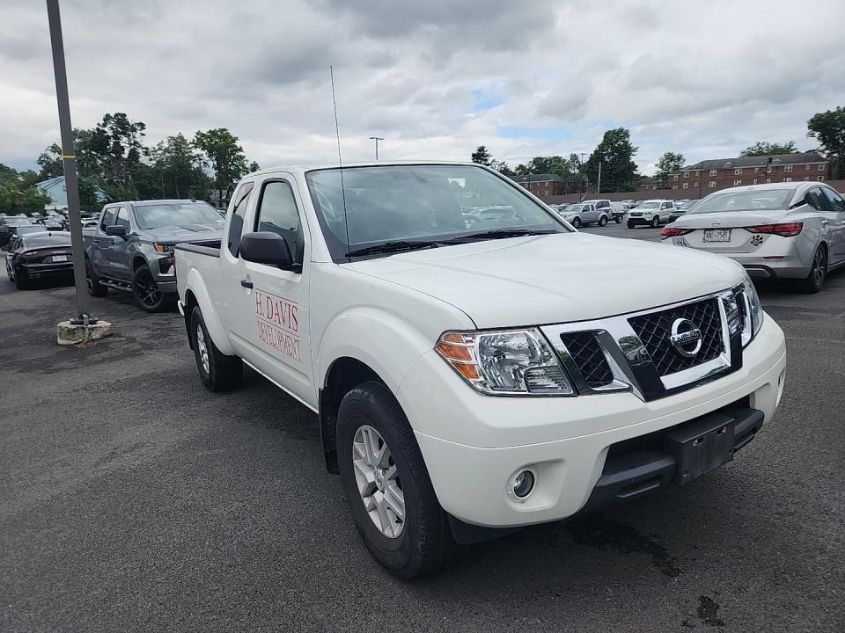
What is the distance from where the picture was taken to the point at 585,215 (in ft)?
131

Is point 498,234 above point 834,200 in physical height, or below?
below

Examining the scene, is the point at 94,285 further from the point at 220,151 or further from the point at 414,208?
the point at 220,151

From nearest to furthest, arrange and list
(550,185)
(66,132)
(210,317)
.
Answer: (210,317), (66,132), (550,185)

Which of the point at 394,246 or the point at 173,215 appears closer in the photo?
the point at 394,246

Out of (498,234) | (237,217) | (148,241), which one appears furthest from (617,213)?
(498,234)

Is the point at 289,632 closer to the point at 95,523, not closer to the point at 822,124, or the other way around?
the point at 95,523

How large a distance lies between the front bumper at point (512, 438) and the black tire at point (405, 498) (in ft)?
0.38

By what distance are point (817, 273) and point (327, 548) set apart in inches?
322

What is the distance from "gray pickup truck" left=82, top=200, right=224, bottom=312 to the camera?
9391 millimetres

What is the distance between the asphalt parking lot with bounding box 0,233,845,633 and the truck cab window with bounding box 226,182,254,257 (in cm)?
134

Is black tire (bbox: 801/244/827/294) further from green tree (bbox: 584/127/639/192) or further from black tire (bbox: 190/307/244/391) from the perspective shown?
green tree (bbox: 584/127/639/192)

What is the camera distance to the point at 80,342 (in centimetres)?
786

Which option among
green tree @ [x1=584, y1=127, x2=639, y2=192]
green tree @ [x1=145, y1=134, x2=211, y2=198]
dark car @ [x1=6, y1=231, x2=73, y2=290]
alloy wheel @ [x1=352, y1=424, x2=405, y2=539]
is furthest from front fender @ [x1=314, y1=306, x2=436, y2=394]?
green tree @ [x1=584, y1=127, x2=639, y2=192]

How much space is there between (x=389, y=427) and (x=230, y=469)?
189 cm
